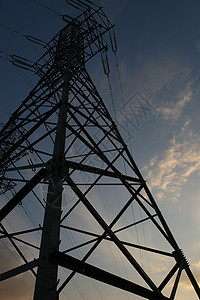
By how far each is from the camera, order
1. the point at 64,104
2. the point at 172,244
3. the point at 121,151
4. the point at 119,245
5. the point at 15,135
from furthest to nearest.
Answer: the point at 15,135
the point at 121,151
the point at 64,104
the point at 172,244
the point at 119,245

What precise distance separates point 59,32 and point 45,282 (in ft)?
39.7

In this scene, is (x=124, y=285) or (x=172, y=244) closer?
(x=124, y=285)

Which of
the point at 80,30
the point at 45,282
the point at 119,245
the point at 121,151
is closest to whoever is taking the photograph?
the point at 45,282

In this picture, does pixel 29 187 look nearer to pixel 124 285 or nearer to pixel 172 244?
pixel 124 285

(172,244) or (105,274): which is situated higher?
(172,244)

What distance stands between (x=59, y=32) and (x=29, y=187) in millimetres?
10702

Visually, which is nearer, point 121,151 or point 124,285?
point 124,285

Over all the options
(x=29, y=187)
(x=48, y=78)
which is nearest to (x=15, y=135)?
(x=48, y=78)

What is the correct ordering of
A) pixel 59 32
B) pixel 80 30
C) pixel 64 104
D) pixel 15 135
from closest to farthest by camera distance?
pixel 64 104
pixel 80 30
pixel 59 32
pixel 15 135

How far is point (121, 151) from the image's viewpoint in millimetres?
5707

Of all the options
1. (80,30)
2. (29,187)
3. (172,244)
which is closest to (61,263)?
(29,187)

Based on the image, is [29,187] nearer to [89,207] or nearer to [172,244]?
[89,207]

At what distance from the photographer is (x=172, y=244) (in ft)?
14.8

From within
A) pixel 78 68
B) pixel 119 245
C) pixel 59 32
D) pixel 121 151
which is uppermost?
pixel 59 32
